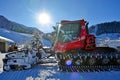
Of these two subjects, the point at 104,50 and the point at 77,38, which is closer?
the point at 77,38

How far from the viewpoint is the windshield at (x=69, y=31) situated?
39.7ft

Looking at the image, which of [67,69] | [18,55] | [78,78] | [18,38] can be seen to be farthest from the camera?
[18,38]

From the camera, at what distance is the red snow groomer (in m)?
12.0

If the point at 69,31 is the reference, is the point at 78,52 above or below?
below

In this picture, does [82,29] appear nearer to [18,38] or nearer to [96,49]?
[96,49]

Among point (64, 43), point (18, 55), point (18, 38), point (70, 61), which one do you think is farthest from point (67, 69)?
point (18, 38)

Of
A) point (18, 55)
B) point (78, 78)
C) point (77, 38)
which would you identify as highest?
point (77, 38)

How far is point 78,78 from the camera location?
945 centimetres

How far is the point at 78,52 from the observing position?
12242 mm

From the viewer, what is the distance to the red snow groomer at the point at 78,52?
12016 millimetres

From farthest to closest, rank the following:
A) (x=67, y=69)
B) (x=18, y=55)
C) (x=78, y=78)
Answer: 1. (x=18, y=55)
2. (x=67, y=69)
3. (x=78, y=78)

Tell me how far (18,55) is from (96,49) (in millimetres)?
4945

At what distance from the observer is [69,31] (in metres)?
12.2

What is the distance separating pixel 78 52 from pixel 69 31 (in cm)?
137
